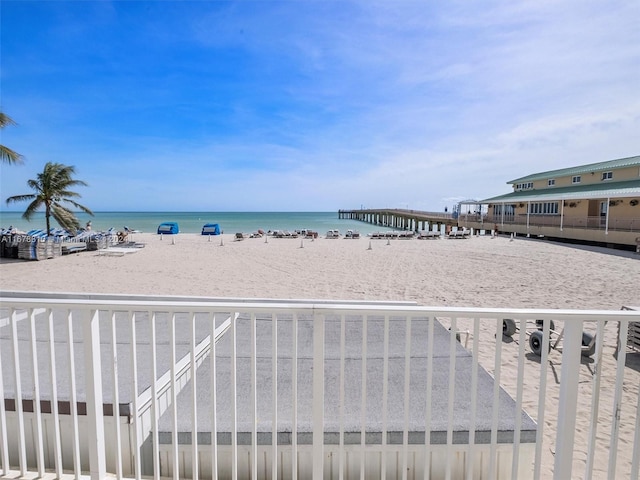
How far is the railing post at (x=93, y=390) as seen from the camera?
1.83m

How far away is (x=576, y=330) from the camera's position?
5.47ft

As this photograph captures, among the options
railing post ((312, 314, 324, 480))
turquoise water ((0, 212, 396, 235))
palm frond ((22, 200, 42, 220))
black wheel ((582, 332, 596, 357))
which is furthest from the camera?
turquoise water ((0, 212, 396, 235))

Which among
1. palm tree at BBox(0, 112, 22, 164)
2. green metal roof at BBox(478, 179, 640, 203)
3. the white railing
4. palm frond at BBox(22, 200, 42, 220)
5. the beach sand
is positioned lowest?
the beach sand

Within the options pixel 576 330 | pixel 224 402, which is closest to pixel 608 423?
pixel 576 330

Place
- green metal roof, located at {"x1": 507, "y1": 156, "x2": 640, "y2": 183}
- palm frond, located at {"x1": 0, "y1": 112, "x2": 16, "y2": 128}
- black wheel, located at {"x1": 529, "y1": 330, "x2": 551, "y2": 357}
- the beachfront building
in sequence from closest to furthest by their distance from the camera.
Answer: black wheel, located at {"x1": 529, "y1": 330, "x2": 551, "y2": 357}
palm frond, located at {"x1": 0, "y1": 112, "x2": 16, "y2": 128}
the beachfront building
green metal roof, located at {"x1": 507, "y1": 156, "x2": 640, "y2": 183}

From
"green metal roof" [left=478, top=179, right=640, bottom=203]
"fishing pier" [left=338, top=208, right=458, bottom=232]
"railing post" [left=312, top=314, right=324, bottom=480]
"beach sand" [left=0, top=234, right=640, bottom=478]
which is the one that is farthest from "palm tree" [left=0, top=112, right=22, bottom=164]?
"fishing pier" [left=338, top=208, right=458, bottom=232]

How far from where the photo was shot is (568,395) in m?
1.70

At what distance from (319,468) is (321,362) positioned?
574 millimetres

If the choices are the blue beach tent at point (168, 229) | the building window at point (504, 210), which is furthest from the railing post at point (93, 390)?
the building window at point (504, 210)

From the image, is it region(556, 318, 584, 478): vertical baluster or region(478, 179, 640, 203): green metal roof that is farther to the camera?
region(478, 179, 640, 203): green metal roof

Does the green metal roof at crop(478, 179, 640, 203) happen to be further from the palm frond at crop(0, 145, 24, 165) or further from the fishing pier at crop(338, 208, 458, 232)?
the palm frond at crop(0, 145, 24, 165)

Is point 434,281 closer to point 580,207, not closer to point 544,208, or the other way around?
point 580,207

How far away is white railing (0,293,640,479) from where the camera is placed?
5.65 ft

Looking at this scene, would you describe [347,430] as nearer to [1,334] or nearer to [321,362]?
[321,362]
